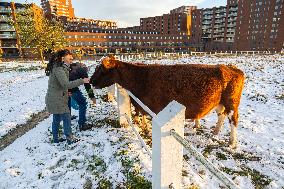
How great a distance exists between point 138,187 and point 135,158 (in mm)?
858

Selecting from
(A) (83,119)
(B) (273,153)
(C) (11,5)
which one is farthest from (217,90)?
(C) (11,5)

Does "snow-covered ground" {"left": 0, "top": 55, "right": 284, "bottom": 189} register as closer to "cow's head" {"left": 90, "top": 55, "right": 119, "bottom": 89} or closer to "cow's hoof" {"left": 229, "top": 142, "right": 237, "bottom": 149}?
"cow's hoof" {"left": 229, "top": 142, "right": 237, "bottom": 149}

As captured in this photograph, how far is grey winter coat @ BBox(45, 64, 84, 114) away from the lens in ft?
17.1

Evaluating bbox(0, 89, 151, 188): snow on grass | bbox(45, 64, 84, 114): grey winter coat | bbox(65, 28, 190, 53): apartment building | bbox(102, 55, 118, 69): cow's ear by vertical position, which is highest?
bbox(65, 28, 190, 53): apartment building

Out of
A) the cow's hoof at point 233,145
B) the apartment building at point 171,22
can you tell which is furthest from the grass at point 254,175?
the apartment building at point 171,22

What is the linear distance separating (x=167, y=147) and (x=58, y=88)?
358 centimetres

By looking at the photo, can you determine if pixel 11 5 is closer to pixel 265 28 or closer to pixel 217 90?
pixel 217 90

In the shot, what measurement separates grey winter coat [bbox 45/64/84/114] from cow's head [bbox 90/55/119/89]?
0.88 m

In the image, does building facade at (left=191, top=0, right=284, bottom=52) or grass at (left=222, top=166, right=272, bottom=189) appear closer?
grass at (left=222, top=166, right=272, bottom=189)

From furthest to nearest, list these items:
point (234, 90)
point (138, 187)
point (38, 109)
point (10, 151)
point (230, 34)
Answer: point (230, 34)
point (38, 109)
point (234, 90)
point (10, 151)
point (138, 187)

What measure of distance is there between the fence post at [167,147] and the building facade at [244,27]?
320ft

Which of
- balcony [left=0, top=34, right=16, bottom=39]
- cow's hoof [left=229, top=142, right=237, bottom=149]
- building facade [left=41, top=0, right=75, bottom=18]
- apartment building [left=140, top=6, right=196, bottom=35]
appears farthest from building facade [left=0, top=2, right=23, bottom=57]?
building facade [left=41, top=0, right=75, bottom=18]

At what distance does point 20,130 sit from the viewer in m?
7.79

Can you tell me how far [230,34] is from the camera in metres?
110
